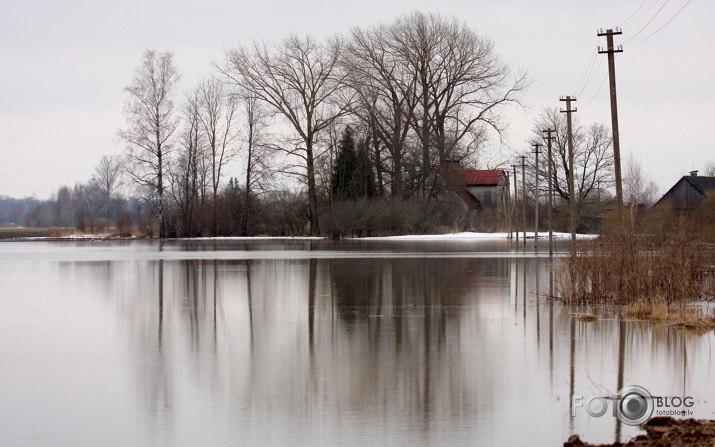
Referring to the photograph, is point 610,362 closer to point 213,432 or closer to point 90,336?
point 213,432

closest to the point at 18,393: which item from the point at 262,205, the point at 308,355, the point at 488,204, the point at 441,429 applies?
the point at 308,355

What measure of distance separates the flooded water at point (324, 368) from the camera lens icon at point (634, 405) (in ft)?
0.77

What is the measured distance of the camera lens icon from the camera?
8458 millimetres

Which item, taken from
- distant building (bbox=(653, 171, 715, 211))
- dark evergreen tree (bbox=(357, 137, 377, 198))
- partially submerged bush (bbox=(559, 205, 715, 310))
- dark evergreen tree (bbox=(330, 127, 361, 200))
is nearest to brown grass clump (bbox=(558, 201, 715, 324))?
partially submerged bush (bbox=(559, 205, 715, 310))

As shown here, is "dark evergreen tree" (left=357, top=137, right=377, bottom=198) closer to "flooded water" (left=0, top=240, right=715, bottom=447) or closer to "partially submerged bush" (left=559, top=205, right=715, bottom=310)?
"flooded water" (left=0, top=240, right=715, bottom=447)

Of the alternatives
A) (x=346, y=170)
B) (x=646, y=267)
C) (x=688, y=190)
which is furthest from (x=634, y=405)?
(x=688, y=190)

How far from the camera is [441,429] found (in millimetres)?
8070

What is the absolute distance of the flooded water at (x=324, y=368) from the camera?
26.8 ft

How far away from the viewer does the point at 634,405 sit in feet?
29.3

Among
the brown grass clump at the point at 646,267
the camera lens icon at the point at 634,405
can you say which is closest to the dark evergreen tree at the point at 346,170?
the brown grass clump at the point at 646,267

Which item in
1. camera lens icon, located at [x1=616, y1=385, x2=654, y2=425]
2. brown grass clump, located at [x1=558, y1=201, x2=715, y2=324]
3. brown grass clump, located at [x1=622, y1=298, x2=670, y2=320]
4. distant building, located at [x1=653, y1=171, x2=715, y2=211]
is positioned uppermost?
distant building, located at [x1=653, y1=171, x2=715, y2=211]

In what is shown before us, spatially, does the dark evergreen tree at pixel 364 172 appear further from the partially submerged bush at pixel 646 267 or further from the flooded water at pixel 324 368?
the partially submerged bush at pixel 646 267

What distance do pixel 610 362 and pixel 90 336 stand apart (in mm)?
8714

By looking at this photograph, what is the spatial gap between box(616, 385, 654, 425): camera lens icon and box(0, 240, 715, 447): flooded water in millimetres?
236
